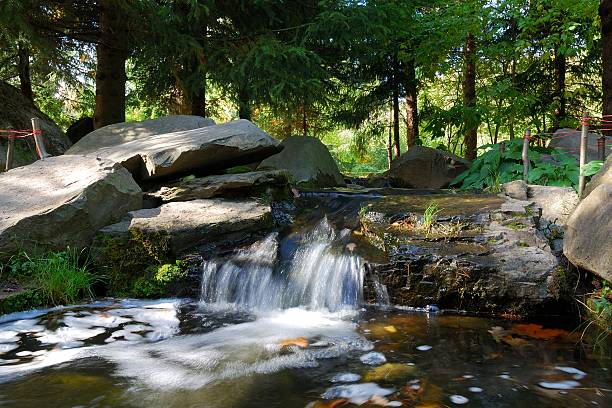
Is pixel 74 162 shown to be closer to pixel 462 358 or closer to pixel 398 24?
pixel 462 358

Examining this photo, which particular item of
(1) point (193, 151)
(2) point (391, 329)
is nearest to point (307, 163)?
(1) point (193, 151)

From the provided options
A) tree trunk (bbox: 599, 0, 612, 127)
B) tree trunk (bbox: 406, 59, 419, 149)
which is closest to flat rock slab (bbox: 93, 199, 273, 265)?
tree trunk (bbox: 599, 0, 612, 127)

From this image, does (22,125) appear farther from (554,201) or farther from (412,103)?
(412,103)

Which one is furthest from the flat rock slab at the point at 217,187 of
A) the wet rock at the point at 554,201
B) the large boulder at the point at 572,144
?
the large boulder at the point at 572,144

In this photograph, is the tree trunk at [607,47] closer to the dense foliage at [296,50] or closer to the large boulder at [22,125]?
the dense foliage at [296,50]

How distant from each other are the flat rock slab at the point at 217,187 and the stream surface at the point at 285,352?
165cm

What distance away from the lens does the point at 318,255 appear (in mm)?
6016

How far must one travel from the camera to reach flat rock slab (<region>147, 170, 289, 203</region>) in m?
7.22

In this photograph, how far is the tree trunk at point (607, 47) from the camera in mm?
8570

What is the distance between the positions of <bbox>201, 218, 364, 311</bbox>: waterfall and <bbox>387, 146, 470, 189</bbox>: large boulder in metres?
6.37

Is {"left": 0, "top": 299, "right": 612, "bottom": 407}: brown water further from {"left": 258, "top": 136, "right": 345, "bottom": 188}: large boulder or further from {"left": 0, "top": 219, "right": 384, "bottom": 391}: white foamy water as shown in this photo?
{"left": 258, "top": 136, "right": 345, "bottom": 188}: large boulder

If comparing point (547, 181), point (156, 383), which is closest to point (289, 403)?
point (156, 383)

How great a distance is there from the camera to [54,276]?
5.32 m

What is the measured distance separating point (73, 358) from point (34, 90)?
1456 centimetres
